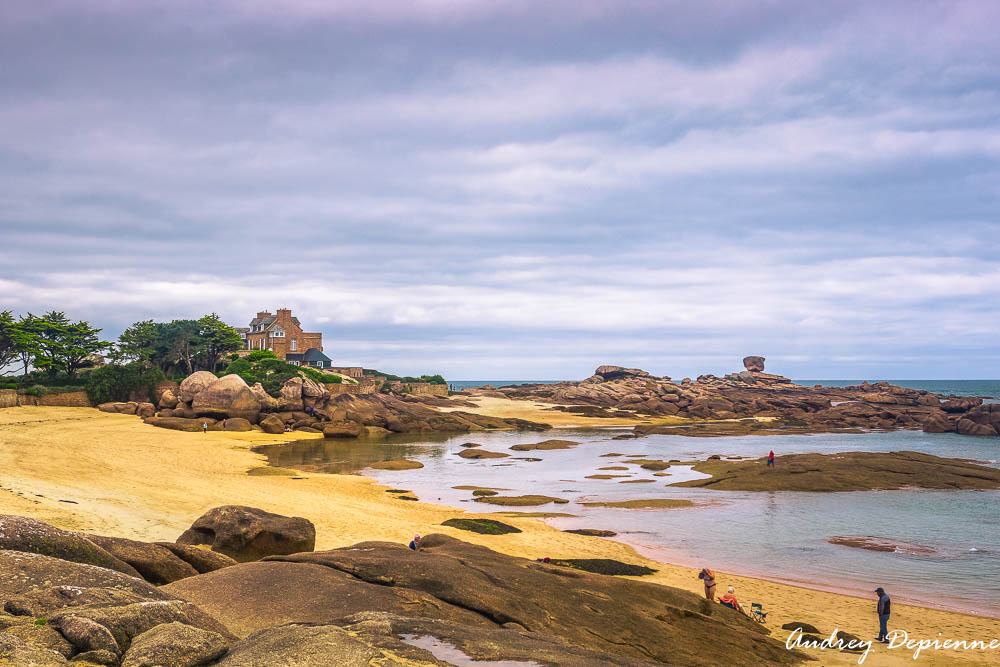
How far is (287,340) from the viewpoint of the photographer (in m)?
118

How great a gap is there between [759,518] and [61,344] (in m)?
76.2

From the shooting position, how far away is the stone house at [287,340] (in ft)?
386

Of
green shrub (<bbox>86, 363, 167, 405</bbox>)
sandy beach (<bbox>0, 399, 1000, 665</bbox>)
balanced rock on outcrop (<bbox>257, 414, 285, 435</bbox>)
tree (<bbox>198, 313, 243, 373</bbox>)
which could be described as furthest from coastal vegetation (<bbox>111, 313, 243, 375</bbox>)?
sandy beach (<bbox>0, 399, 1000, 665</bbox>)

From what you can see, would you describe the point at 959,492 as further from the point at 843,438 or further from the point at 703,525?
the point at 843,438

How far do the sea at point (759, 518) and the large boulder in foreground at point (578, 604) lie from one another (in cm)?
975

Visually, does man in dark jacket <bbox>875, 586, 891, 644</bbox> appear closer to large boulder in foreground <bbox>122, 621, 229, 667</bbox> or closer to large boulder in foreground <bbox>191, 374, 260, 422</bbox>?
large boulder in foreground <bbox>122, 621, 229, 667</bbox>

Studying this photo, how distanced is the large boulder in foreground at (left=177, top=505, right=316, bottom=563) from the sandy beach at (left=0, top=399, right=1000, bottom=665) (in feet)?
12.6

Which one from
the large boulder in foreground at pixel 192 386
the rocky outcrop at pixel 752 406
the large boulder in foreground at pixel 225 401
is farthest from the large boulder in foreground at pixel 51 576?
the rocky outcrop at pixel 752 406

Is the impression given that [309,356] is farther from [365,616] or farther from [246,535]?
[365,616]

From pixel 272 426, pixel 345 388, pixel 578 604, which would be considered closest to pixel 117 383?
pixel 272 426

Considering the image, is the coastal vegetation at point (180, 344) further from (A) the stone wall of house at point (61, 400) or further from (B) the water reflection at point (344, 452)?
(B) the water reflection at point (344, 452)

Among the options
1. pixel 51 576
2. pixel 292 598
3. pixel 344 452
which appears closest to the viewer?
pixel 51 576

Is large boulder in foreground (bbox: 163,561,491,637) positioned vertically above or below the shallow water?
above

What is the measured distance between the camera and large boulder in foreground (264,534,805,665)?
428 inches
